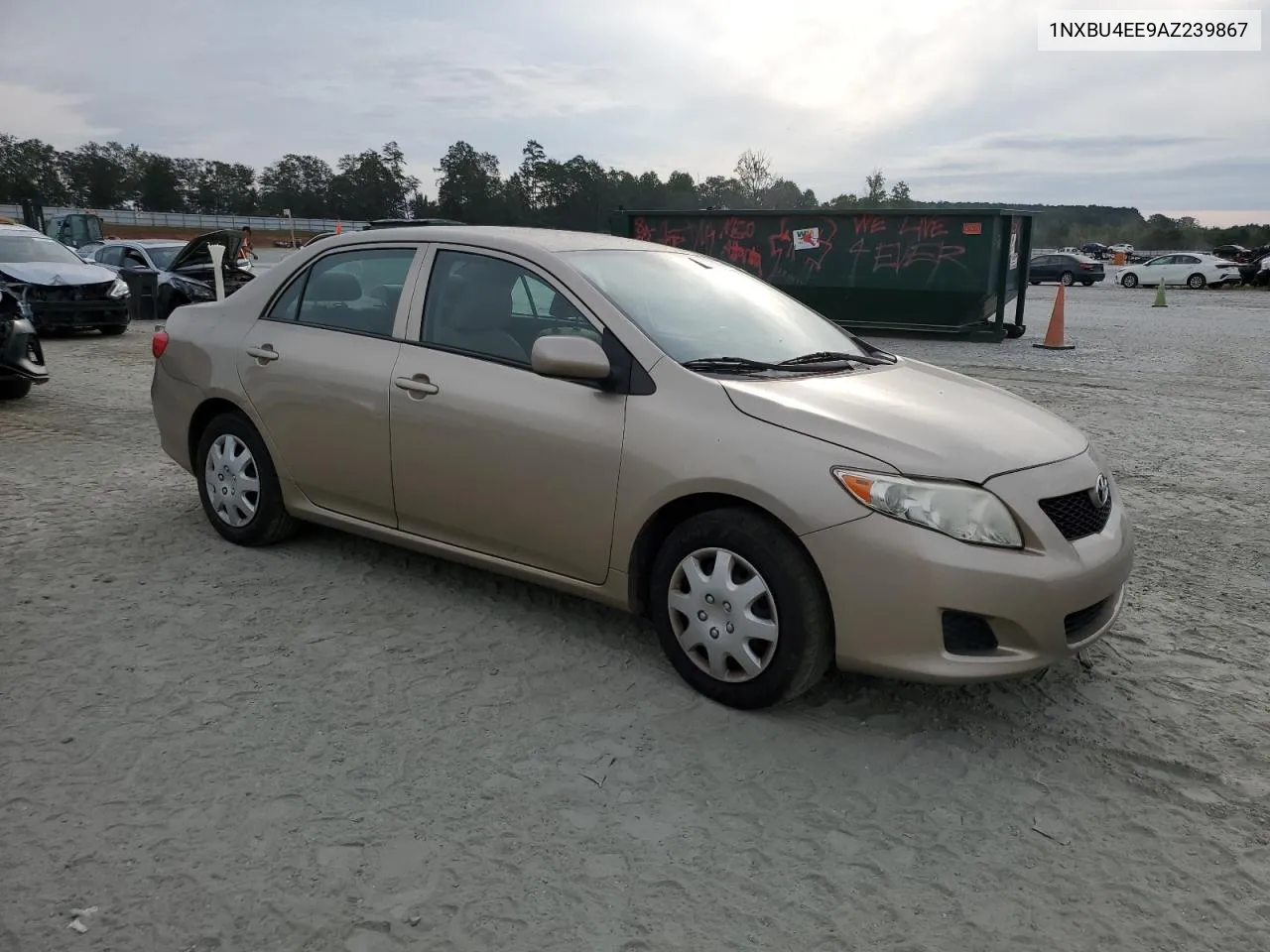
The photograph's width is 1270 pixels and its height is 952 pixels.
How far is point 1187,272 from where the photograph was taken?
114ft

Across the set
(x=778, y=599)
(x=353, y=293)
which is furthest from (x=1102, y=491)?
(x=353, y=293)

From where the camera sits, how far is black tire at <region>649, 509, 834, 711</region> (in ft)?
10.6

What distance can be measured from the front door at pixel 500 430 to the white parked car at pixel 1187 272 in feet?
113

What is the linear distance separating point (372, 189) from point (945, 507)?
88553 millimetres

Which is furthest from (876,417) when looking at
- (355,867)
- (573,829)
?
(355,867)

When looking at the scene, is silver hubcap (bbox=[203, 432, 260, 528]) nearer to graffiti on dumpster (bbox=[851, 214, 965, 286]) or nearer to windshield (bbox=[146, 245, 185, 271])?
graffiti on dumpster (bbox=[851, 214, 965, 286])

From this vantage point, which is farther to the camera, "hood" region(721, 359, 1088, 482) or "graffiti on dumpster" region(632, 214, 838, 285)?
"graffiti on dumpster" region(632, 214, 838, 285)

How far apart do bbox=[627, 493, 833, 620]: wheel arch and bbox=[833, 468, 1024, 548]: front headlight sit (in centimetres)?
32

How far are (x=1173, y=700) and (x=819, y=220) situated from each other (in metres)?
14.1

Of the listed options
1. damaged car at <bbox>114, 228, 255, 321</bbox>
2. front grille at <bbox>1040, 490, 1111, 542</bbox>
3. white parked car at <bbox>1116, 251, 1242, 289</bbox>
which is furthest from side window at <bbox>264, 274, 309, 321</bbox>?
white parked car at <bbox>1116, 251, 1242, 289</bbox>

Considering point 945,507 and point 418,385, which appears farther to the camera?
point 418,385

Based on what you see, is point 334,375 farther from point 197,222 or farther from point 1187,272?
point 197,222

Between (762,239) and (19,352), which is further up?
(762,239)

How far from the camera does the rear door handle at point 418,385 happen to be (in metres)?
4.10
